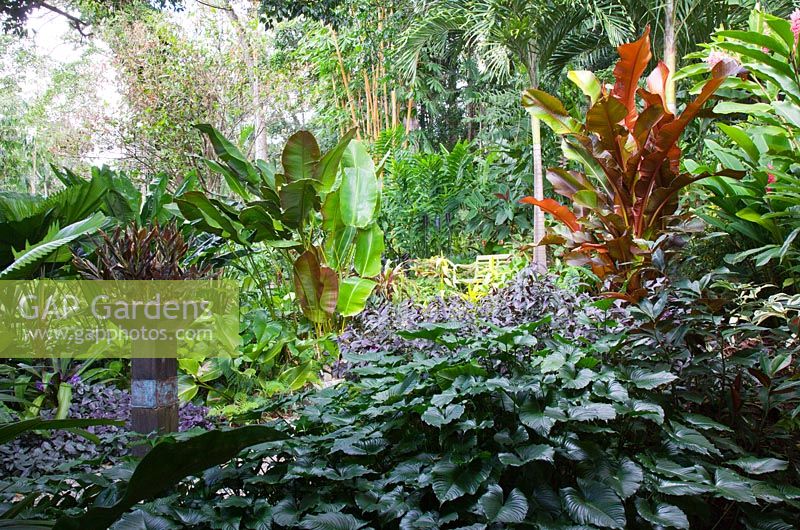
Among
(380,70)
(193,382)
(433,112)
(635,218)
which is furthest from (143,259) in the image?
(433,112)

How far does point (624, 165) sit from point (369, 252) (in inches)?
55.6

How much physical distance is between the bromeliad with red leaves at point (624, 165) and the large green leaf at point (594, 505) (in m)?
1.33

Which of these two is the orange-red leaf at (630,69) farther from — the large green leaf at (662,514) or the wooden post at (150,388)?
the wooden post at (150,388)

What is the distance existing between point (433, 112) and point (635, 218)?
17.1ft

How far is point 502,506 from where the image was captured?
106 centimetres

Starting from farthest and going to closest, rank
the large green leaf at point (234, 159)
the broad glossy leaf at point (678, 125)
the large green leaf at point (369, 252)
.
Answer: the large green leaf at point (369, 252)
the large green leaf at point (234, 159)
the broad glossy leaf at point (678, 125)

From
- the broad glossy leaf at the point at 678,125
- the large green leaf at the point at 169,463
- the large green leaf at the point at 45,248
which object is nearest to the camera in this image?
the large green leaf at the point at 169,463

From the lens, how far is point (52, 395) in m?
2.49

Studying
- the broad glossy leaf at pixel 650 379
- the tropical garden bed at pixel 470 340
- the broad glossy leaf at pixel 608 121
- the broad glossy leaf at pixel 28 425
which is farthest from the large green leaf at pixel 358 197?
the broad glossy leaf at pixel 28 425

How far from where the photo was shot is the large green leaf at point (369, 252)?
11.3 feet

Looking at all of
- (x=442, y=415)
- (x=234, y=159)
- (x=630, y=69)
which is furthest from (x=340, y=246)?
(x=442, y=415)

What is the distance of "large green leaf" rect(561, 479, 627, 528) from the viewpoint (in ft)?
3.41

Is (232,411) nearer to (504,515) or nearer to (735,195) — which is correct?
(504,515)

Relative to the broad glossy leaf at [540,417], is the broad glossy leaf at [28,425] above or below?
above
